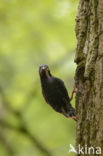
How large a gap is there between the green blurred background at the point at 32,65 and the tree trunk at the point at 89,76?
14.0 feet

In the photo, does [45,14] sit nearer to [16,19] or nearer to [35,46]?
[16,19]

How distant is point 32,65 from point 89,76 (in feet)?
23.1

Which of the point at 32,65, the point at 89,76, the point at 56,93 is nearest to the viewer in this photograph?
the point at 89,76

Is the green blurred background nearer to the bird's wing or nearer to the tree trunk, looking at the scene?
the bird's wing

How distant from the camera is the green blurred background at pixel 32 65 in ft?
29.6

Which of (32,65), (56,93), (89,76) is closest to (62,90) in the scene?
(56,93)

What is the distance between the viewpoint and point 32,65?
10.6 meters

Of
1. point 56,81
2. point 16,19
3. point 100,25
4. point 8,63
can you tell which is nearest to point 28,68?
point 8,63

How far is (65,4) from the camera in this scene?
812 cm

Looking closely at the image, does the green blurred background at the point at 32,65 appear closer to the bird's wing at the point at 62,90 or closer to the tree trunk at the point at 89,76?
the bird's wing at the point at 62,90

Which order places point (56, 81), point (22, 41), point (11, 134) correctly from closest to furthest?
point (56, 81), point (22, 41), point (11, 134)

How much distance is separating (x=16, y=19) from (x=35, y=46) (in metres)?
1.30

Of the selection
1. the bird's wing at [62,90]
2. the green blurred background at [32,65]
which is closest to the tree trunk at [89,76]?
the bird's wing at [62,90]

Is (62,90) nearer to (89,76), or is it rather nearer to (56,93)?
(56,93)
